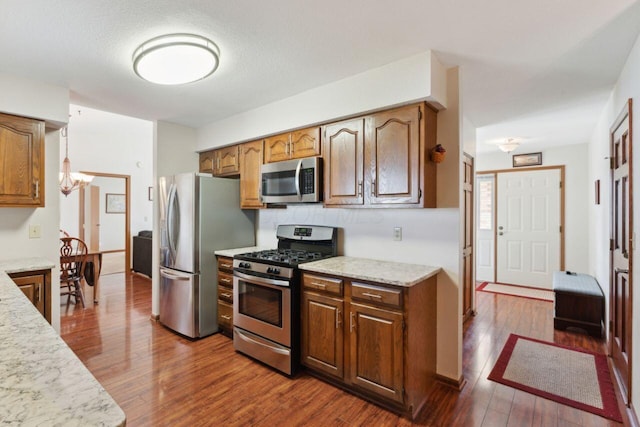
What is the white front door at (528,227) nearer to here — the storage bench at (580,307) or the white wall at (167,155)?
the storage bench at (580,307)

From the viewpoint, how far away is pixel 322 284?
2.40 m

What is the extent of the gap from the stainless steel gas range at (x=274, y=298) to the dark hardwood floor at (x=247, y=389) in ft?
0.55

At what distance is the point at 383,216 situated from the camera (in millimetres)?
2807

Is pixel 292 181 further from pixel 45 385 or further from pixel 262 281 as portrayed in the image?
pixel 45 385

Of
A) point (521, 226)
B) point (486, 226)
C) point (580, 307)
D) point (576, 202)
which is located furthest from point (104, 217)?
point (576, 202)

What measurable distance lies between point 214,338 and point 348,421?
5.98ft

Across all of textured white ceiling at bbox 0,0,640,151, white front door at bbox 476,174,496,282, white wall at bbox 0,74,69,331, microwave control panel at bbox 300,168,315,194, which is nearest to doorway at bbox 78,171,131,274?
white wall at bbox 0,74,69,331

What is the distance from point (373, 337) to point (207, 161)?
303cm

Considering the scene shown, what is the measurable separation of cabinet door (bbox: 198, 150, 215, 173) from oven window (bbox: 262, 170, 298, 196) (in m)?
1.06

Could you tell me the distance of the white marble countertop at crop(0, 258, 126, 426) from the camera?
63 cm

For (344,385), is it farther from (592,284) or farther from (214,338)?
(592,284)

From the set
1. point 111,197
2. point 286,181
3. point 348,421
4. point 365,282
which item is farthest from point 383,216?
point 111,197

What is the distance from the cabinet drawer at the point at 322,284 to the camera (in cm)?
232

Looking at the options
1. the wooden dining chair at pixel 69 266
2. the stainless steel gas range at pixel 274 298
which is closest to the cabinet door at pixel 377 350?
the stainless steel gas range at pixel 274 298
